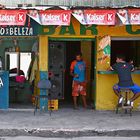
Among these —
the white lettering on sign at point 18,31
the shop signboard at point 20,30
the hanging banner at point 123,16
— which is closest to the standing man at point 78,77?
the shop signboard at point 20,30

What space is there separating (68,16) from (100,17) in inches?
34.3

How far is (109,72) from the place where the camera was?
1316cm

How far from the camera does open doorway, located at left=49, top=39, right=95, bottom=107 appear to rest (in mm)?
14594

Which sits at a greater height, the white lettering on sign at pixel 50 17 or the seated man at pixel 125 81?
the white lettering on sign at pixel 50 17

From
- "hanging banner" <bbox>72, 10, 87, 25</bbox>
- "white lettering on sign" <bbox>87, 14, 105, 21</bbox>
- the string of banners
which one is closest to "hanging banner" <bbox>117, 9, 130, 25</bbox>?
the string of banners

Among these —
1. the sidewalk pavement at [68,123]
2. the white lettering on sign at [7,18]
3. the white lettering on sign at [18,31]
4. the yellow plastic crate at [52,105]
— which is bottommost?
the sidewalk pavement at [68,123]

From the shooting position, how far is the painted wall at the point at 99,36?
Result: 13.1m

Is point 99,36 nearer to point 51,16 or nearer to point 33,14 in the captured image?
point 51,16

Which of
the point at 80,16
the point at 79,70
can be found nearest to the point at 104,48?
the point at 79,70

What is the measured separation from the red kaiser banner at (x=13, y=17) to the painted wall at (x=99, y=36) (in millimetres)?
1027

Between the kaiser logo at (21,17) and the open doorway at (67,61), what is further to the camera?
the open doorway at (67,61)

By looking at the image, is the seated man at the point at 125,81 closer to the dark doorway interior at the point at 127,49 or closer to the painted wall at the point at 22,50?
the dark doorway interior at the point at 127,49

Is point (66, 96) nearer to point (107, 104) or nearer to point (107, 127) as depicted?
point (107, 104)

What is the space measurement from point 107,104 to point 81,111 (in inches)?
31.4
